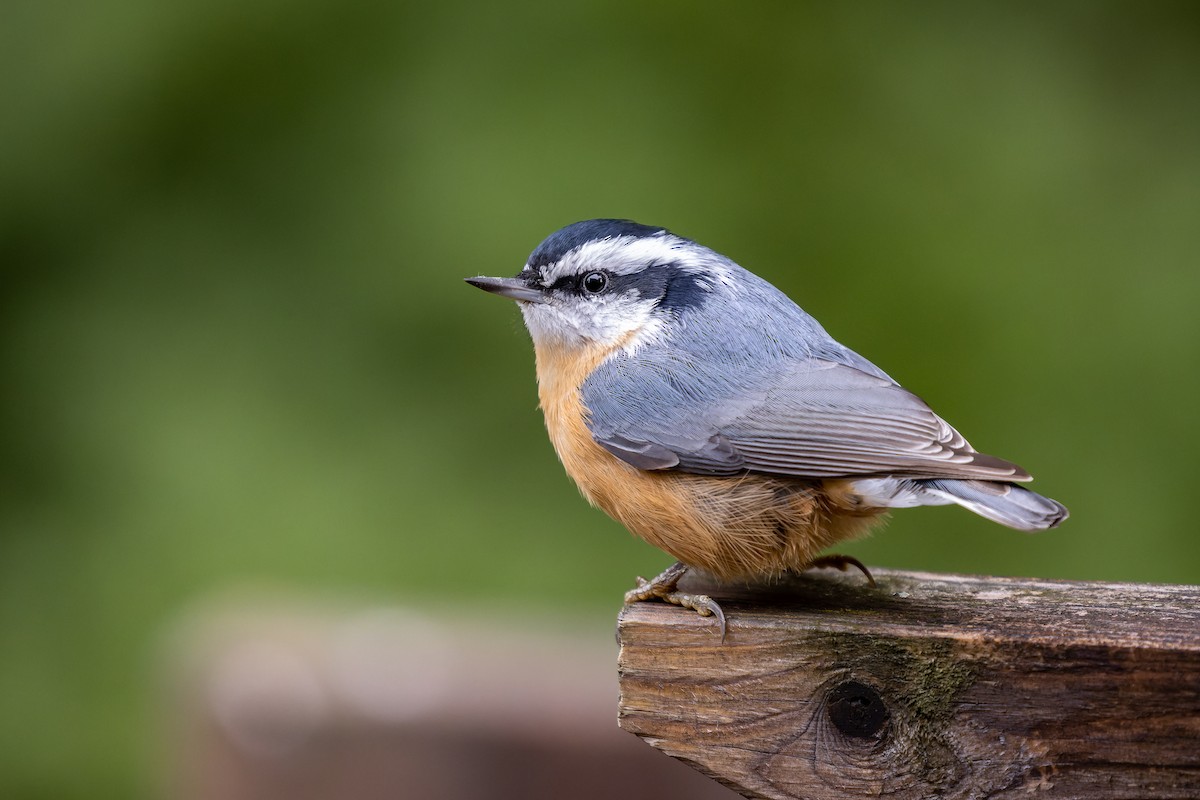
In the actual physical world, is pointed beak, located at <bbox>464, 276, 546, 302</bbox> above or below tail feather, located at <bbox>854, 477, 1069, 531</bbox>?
above

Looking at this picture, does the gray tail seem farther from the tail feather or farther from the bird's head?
the bird's head

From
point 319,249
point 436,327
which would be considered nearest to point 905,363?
point 436,327

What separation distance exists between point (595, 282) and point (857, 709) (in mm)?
1605

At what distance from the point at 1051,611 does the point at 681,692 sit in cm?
74

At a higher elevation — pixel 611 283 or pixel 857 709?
pixel 611 283

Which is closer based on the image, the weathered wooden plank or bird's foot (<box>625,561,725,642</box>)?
the weathered wooden plank

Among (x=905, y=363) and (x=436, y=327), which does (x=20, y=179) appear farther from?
(x=905, y=363)

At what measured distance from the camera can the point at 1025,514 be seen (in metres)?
2.54

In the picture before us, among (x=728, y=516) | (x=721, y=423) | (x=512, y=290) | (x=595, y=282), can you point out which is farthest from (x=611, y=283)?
(x=728, y=516)

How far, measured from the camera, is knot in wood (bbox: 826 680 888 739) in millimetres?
2314

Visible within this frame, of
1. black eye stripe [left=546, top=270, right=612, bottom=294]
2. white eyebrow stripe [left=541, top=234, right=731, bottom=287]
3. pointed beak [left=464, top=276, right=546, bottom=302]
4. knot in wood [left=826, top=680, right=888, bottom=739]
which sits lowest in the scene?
knot in wood [left=826, top=680, right=888, bottom=739]

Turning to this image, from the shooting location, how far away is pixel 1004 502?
8.62 ft

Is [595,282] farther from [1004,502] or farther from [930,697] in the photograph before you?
[930,697]

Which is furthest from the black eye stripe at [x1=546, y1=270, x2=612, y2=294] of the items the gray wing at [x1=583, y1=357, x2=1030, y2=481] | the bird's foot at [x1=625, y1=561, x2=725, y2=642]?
the bird's foot at [x1=625, y1=561, x2=725, y2=642]
